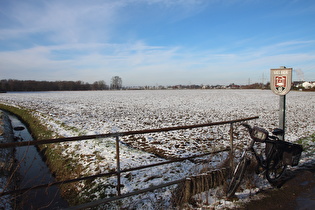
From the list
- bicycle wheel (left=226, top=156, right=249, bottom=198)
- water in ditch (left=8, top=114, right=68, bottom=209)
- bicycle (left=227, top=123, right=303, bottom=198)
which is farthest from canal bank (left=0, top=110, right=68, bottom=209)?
bicycle (left=227, top=123, right=303, bottom=198)

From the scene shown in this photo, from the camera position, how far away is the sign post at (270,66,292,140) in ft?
16.6

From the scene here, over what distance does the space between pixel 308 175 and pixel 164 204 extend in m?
3.61

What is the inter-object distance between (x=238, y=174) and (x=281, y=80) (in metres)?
2.97

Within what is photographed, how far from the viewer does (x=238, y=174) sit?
367cm

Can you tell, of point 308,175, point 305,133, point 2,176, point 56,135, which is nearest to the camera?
point 308,175

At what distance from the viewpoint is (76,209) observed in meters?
2.70

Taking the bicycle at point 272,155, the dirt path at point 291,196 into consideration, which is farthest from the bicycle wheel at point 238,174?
the dirt path at point 291,196

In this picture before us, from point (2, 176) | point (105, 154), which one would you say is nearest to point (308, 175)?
point (105, 154)

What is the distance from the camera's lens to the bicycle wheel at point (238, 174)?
11.9ft

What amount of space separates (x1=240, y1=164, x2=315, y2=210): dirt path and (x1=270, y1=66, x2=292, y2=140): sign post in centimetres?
104

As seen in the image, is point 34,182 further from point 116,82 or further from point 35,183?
point 116,82

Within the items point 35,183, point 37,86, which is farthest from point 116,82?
point 35,183

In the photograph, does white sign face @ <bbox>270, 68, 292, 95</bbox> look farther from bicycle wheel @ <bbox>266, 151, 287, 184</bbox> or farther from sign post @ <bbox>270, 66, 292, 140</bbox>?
bicycle wheel @ <bbox>266, 151, 287, 184</bbox>

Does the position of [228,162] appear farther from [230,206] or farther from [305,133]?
[305,133]
